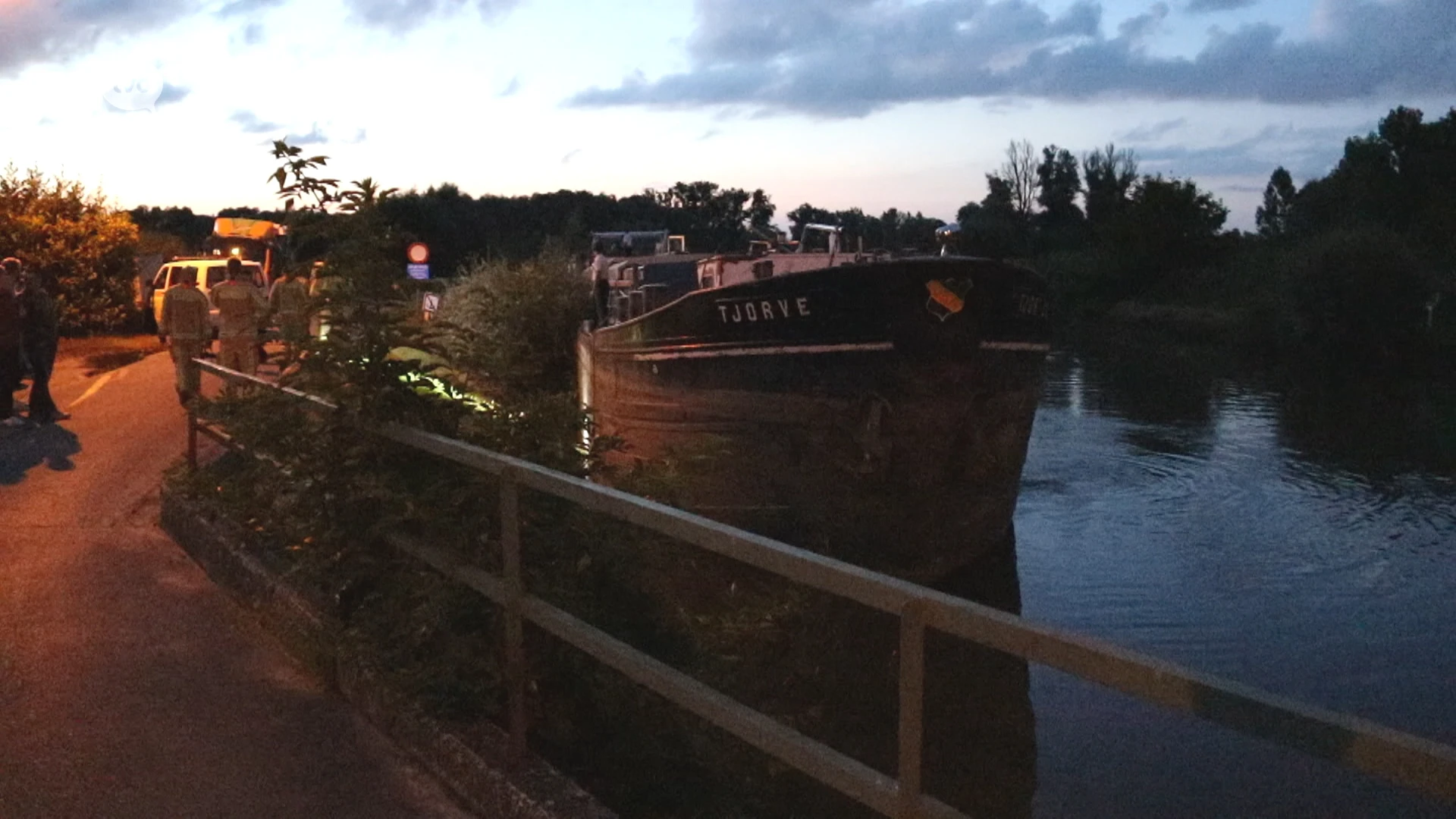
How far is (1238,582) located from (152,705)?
494 inches

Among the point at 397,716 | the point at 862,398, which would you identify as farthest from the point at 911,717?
the point at 862,398

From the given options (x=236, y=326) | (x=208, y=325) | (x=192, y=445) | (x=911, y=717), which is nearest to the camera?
(x=911, y=717)

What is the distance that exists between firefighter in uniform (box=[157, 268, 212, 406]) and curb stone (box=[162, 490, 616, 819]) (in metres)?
7.45

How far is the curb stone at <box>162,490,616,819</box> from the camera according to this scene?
490 cm

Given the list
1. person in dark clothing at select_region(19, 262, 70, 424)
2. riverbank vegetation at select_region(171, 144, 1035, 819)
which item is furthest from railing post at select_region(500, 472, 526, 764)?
person in dark clothing at select_region(19, 262, 70, 424)

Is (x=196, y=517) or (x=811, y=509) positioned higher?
(x=196, y=517)

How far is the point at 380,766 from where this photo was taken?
220 inches

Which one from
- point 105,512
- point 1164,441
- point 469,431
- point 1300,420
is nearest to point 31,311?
point 105,512

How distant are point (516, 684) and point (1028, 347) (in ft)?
34.9

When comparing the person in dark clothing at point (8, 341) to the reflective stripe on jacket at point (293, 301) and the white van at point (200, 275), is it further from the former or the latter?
the white van at point (200, 275)

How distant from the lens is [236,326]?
1538 centimetres

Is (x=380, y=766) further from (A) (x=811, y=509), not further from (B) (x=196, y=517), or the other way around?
(A) (x=811, y=509)

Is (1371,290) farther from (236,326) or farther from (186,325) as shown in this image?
(186,325)

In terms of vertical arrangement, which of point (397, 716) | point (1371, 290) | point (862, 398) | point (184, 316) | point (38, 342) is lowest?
point (1371, 290)
